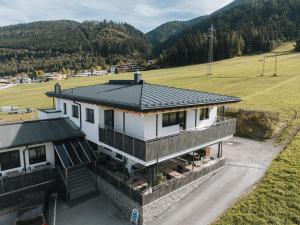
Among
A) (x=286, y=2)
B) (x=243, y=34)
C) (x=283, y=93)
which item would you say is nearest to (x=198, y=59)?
(x=243, y=34)

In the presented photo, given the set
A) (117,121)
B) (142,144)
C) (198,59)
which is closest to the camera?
(142,144)

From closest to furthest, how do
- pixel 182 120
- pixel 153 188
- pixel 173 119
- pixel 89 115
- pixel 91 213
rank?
1. pixel 153 188
2. pixel 91 213
3. pixel 173 119
4. pixel 182 120
5. pixel 89 115

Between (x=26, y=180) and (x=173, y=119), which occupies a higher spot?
(x=173, y=119)

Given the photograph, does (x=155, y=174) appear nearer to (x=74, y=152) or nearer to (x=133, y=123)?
(x=133, y=123)

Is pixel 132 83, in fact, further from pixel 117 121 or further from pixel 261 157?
pixel 261 157

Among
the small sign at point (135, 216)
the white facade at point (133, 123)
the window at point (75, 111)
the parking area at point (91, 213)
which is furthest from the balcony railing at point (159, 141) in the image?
the window at point (75, 111)

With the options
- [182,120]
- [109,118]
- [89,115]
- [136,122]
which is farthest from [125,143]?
[89,115]
